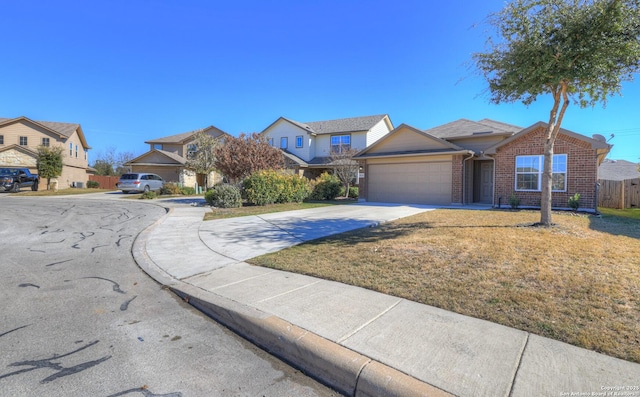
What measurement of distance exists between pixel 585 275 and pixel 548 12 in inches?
247

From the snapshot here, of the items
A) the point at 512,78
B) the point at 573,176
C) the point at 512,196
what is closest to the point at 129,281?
the point at 512,78

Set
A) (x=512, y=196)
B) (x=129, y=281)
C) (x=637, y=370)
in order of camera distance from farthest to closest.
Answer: (x=512, y=196), (x=129, y=281), (x=637, y=370)

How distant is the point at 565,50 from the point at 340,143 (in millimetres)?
21997

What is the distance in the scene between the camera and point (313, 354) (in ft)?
10.1

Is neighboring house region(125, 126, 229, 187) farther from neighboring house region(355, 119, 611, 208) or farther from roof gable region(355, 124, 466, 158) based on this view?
neighboring house region(355, 119, 611, 208)

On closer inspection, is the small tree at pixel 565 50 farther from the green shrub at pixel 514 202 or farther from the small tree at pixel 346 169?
the small tree at pixel 346 169

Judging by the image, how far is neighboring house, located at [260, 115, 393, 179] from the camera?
27969 millimetres

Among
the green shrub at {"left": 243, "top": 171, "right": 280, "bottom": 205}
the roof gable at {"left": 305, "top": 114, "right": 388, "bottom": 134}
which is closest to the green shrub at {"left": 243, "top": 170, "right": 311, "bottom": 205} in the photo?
the green shrub at {"left": 243, "top": 171, "right": 280, "bottom": 205}

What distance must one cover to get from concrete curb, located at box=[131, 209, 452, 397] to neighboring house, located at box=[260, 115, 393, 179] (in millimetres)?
23084

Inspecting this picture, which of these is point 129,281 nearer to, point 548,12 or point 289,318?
point 289,318

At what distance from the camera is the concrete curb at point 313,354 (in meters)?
2.58

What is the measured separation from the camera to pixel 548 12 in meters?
7.51

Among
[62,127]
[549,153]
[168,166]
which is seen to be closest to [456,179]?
[549,153]

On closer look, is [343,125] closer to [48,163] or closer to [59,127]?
[48,163]
